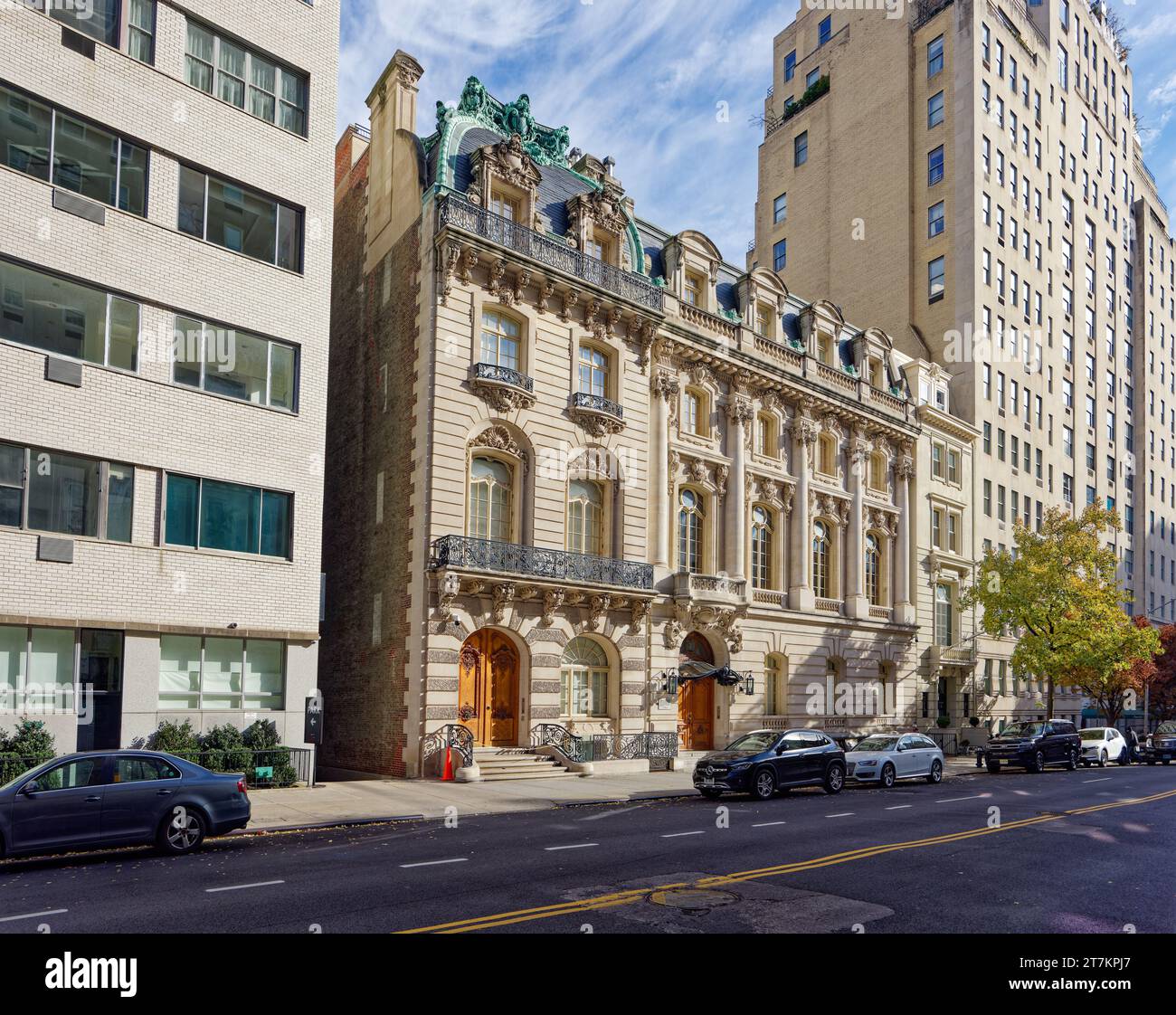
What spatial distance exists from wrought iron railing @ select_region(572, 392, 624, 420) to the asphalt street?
46.8ft

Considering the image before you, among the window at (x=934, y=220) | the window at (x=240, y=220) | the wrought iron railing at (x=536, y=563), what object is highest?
the window at (x=934, y=220)

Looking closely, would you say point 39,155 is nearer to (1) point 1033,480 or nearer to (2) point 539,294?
(2) point 539,294

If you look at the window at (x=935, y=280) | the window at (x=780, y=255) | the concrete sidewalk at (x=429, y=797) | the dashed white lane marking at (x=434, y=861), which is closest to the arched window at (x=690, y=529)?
the concrete sidewalk at (x=429, y=797)

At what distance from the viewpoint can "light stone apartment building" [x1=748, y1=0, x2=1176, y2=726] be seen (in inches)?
2106

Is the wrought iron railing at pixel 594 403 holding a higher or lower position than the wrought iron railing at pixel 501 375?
lower

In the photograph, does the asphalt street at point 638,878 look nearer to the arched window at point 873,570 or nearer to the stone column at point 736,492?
the stone column at point 736,492

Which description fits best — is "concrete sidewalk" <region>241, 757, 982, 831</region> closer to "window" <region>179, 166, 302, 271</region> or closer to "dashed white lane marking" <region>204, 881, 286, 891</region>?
"dashed white lane marking" <region>204, 881, 286, 891</region>

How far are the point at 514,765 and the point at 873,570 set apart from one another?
73.8 ft

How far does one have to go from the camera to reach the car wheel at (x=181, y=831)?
14258 millimetres

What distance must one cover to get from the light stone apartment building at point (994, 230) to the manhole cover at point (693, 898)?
40.4 metres

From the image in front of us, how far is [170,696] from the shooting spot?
21.9 m

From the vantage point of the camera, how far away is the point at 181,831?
14.4 meters

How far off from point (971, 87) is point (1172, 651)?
35907mm
